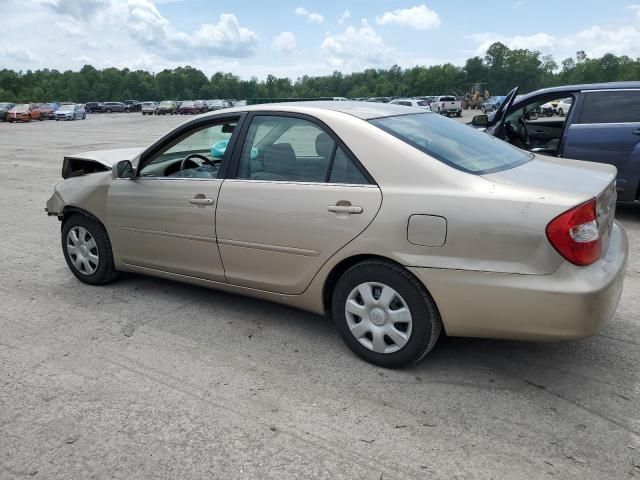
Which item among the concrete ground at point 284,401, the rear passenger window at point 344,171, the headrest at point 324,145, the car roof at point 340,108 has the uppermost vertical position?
the car roof at point 340,108

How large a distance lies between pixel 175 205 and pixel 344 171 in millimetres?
1399

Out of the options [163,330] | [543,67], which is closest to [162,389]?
[163,330]

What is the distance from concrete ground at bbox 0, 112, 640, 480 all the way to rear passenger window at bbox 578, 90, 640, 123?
3.49 meters

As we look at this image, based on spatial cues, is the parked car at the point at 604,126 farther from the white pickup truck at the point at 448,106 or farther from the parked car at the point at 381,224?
the white pickup truck at the point at 448,106

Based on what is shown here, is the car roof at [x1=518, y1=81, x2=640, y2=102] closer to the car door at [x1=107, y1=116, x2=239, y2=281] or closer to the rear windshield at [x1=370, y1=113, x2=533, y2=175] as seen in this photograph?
the rear windshield at [x1=370, y1=113, x2=533, y2=175]

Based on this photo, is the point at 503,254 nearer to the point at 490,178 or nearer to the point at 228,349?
the point at 490,178

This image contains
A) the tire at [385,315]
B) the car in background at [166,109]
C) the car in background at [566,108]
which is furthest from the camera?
the car in background at [166,109]

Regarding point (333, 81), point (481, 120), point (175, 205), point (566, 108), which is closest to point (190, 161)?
point (175, 205)

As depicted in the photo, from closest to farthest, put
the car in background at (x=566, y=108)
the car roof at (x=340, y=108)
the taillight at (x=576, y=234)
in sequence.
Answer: the taillight at (x=576, y=234)
the car roof at (x=340, y=108)
the car in background at (x=566, y=108)

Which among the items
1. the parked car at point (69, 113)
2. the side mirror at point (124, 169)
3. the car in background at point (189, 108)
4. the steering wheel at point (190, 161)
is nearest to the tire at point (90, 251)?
the side mirror at point (124, 169)

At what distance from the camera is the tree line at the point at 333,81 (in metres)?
123

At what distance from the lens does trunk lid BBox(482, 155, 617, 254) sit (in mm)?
2908

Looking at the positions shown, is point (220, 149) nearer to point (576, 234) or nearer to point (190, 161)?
point (190, 161)

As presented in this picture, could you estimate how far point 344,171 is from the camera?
3.34 meters
